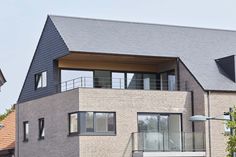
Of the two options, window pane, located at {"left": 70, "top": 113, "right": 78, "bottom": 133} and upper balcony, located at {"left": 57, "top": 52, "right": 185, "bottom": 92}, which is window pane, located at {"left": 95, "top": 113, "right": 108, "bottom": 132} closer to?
window pane, located at {"left": 70, "top": 113, "right": 78, "bottom": 133}

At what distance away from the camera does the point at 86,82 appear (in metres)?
36.4

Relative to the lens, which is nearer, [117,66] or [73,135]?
[73,135]

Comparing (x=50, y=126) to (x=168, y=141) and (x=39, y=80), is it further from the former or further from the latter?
(x=168, y=141)

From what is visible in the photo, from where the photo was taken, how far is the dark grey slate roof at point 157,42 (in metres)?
36.4

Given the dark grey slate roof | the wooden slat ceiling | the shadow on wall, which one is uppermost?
the dark grey slate roof

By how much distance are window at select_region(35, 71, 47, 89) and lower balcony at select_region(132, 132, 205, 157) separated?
23.4ft

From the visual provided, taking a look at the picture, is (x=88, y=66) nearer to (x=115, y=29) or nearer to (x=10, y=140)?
(x=115, y=29)

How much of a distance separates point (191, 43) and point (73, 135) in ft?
31.4

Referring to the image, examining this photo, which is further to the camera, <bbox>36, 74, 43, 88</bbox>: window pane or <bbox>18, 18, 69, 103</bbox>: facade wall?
<bbox>36, 74, 43, 88</bbox>: window pane

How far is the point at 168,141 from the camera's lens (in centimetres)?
3434

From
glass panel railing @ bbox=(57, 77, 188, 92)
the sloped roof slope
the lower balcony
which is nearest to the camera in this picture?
the lower balcony

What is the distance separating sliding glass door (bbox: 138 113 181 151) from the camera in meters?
34.0

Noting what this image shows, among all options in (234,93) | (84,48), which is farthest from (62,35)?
(234,93)

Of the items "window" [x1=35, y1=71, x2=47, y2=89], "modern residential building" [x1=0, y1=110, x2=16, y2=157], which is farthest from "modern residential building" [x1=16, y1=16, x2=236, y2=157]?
"modern residential building" [x1=0, y1=110, x2=16, y2=157]
